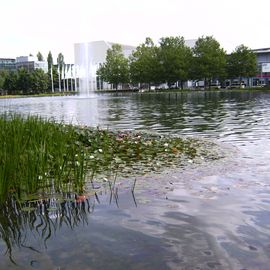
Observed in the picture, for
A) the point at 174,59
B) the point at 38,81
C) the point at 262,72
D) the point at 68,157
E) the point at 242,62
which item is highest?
the point at 174,59

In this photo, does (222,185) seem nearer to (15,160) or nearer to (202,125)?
(15,160)

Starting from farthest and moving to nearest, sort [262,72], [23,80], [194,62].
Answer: [23,80] < [262,72] < [194,62]

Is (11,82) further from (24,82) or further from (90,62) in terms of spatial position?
(90,62)

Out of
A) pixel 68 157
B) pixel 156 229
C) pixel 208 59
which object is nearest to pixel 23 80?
pixel 208 59

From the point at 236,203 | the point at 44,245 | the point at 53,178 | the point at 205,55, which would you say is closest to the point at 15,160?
the point at 53,178

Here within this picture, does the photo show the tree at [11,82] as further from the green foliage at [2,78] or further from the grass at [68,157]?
the grass at [68,157]

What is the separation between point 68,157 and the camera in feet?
26.0

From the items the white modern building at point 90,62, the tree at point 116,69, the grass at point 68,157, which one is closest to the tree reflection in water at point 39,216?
the grass at point 68,157

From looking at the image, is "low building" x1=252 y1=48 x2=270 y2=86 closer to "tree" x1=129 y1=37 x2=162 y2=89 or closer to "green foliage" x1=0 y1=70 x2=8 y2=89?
"tree" x1=129 y1=37 x2=162 y2=89

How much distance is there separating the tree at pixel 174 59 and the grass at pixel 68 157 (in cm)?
8425

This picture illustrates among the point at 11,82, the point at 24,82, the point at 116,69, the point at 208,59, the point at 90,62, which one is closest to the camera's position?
the point at 208,59

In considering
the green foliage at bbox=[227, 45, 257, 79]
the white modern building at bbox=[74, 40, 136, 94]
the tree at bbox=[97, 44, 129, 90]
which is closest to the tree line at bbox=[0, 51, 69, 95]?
the white modern building at bbox=[74, 40, 136, 94]

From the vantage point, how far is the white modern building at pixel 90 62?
12619 cm

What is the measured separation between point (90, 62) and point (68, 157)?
131343mm
